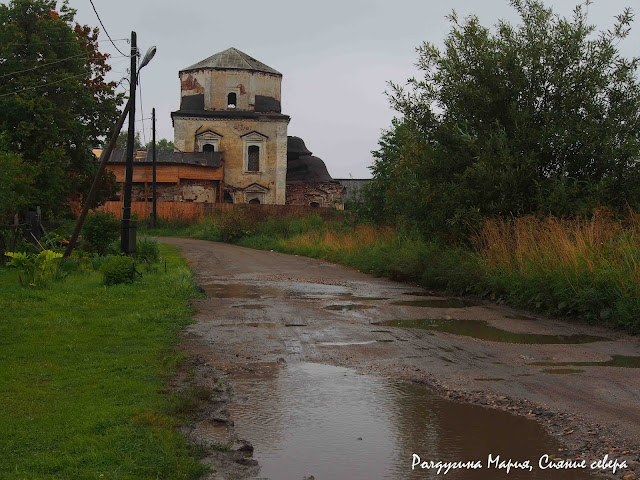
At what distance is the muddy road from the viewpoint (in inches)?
216

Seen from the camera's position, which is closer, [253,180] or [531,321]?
[531,321]

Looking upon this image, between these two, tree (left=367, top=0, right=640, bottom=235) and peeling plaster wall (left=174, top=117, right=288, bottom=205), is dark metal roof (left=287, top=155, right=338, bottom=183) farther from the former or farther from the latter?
tree (left=367, top=0, right=640, bottom=235)

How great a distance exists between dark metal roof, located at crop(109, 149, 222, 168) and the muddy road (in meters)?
42.9

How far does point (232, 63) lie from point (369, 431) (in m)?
56.7

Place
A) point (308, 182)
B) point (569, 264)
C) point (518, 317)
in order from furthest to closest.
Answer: point (308, 182)
point (569, 264)
point (518, 317)

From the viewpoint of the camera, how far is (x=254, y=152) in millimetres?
60781

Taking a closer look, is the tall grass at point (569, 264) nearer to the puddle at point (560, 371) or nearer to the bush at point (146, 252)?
the puddle at point (560, 371)

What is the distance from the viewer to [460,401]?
7.09 metres

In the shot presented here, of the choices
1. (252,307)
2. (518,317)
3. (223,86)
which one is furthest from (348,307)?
(223,86)

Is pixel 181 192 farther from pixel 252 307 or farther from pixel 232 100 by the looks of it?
pixel 252 307

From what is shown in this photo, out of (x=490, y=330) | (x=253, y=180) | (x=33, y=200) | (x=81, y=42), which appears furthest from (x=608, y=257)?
(x=253, y=180)

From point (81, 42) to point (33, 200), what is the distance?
34.2ft

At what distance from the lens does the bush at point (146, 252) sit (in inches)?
886

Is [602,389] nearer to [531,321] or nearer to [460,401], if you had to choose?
[460,401]
